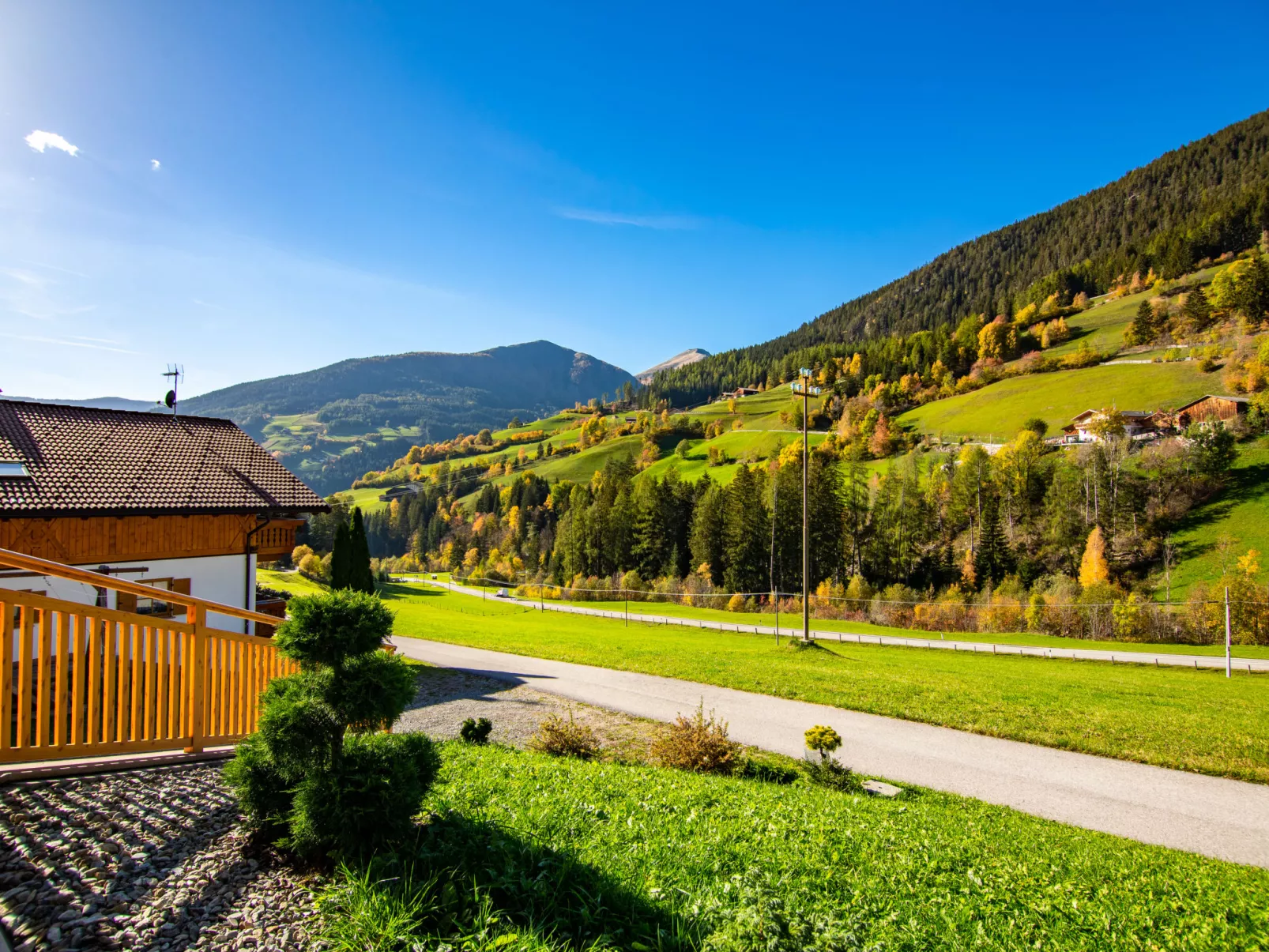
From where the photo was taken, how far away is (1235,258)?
121m

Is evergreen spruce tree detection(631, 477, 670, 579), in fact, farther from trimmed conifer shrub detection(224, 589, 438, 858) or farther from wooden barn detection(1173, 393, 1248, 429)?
trimmed conifer shrub detection(224, 589, 438, 858)

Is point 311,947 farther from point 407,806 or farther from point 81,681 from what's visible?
point 81,681

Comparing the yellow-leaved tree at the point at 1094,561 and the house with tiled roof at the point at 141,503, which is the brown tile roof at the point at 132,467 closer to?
the house with tiled roof at the point at 141,503

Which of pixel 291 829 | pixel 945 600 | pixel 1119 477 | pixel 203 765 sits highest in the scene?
pixel 1119 477

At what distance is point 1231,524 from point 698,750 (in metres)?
70.4

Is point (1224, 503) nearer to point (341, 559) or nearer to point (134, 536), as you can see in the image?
point (341, 559)

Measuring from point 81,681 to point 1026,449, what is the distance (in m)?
83.2

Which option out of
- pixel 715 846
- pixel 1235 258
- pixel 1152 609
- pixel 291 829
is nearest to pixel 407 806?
pixel 291 829

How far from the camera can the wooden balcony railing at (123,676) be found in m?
4.37

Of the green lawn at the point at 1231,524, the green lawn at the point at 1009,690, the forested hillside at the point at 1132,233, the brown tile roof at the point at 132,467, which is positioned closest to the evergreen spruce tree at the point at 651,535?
the green lawn at the point at 1009,690

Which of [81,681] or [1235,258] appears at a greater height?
[1235,258]

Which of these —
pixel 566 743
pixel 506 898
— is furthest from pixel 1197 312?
pixel 506 898

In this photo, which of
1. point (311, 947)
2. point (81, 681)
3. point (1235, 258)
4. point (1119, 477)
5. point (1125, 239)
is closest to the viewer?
point (311, 947)

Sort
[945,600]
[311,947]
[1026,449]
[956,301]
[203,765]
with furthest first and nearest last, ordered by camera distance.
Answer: [956,301] → [1026,449] → [945,600] → [203,765] → [311,947]
